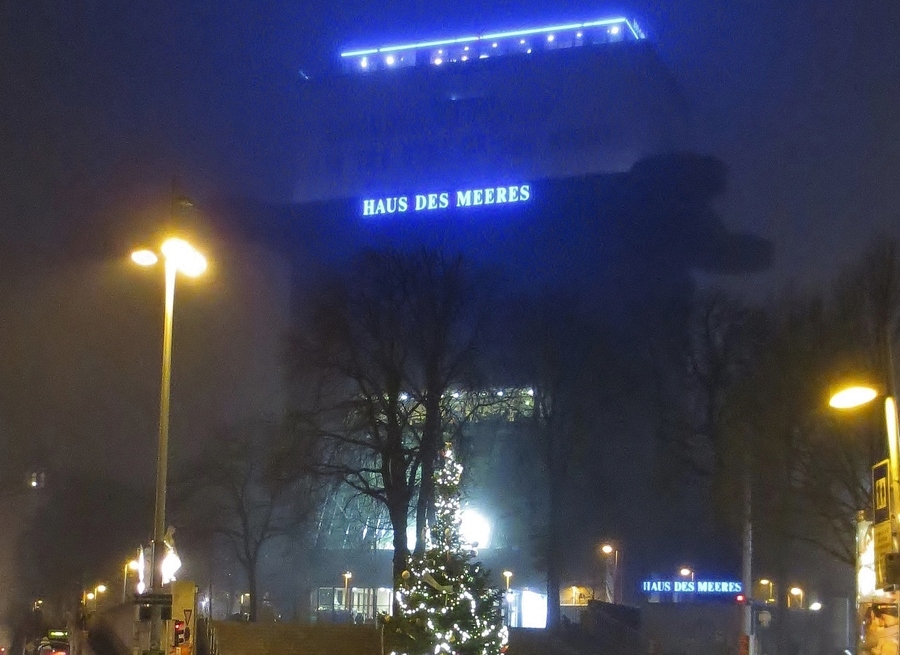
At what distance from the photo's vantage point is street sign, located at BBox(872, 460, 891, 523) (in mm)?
12656

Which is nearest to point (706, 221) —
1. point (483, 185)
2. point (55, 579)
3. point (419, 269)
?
point (483, 185)

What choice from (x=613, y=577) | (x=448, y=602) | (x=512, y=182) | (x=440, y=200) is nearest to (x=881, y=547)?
(x=448, y=602)

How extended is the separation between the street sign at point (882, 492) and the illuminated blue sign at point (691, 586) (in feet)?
116

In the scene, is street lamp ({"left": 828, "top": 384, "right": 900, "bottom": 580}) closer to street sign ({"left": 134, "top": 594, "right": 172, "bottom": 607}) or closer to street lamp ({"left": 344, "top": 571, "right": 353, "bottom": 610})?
street sign ({"left": 134, "top": 594, "right": 172, "bottom": 607})

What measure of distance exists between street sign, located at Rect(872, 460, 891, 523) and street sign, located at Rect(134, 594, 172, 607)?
933 centimetres

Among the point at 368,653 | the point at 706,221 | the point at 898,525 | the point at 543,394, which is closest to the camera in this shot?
the point at 898,525

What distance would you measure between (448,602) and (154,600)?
11.4m

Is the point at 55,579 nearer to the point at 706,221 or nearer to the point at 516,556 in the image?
the point at 516,556

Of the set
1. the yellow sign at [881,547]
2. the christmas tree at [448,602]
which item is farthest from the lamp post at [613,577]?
the yellow sign at [881,547]

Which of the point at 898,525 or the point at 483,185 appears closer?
the point at 898,525

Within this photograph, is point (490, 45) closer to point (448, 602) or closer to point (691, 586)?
point (691, 586)

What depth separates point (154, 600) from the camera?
14172mm

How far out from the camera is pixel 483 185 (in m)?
78.4

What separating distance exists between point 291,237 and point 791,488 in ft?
159
